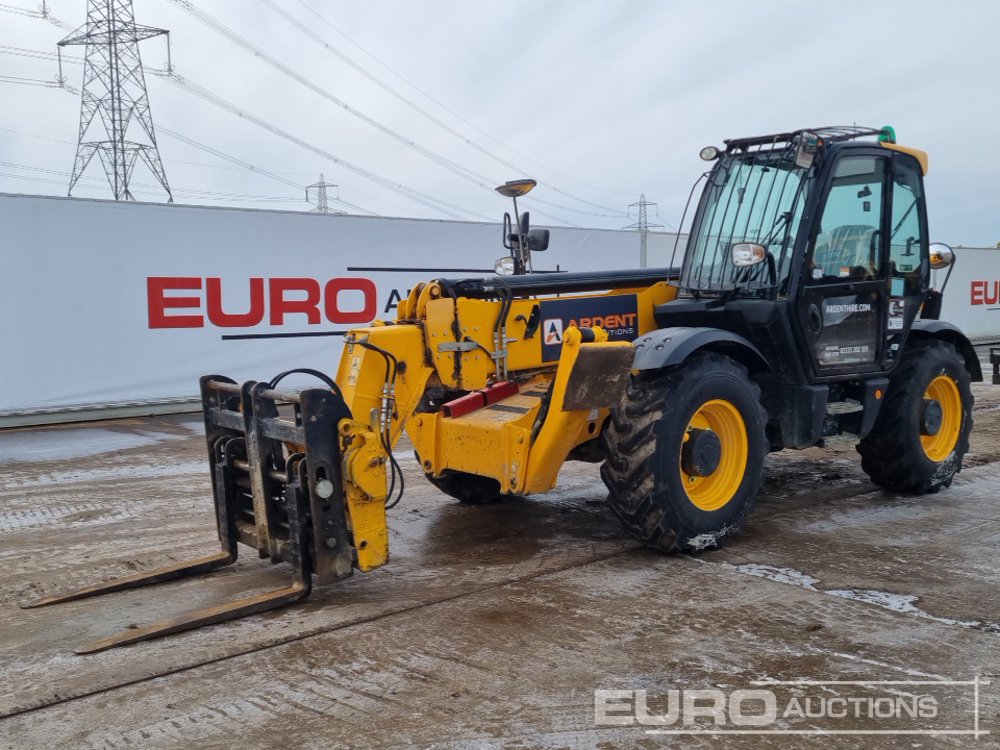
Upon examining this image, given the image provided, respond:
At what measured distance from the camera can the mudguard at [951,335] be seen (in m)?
6.65

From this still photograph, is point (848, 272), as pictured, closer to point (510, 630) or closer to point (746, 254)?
point (746, 254)

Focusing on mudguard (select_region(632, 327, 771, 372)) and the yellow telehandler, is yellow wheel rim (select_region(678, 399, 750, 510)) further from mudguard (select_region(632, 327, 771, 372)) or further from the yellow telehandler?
mudguard (select_region(632, 327, 771, 372))

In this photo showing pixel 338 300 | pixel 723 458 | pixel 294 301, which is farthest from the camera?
pixel 338 300

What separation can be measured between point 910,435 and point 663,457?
99.4 inches

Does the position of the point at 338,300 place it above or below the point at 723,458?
above

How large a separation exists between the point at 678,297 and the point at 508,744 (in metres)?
3.81

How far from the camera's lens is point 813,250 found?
568 cm

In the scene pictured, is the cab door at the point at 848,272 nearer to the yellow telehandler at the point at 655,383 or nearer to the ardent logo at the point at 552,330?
the yellow telehandler at the point at 655,383

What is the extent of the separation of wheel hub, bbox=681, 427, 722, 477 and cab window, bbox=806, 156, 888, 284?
1.33 m

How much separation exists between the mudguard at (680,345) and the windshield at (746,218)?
0.47 meters

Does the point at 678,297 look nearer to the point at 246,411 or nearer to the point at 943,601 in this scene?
the point at 943,601

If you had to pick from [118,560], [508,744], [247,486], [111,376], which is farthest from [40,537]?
[111,376]

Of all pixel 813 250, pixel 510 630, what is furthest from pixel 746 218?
pixel 510 630

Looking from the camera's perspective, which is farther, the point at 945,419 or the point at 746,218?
the point at 945,419
